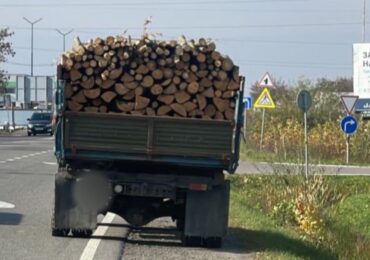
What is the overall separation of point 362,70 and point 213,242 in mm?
46514

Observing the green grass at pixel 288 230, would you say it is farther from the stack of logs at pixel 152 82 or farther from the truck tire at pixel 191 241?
the stack of logs at pixel 152 82

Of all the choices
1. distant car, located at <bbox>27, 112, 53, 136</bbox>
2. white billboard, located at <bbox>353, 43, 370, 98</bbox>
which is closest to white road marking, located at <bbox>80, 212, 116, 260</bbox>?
white billboard, located at <bbox>353, 43, 370, 98</bbox>

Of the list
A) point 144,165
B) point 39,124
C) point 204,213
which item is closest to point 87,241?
point 144,165

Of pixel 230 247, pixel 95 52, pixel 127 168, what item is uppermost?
pixel 95 52

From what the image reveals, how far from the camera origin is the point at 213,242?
1312cm

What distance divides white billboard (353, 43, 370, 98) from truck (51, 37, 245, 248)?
45398mm

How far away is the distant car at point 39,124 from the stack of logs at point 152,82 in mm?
56780

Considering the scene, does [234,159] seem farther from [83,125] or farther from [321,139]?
[321,139]

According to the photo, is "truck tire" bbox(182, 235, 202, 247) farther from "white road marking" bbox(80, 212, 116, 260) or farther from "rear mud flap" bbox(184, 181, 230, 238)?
"white road marking" bbox(80, 212, 116, 260)

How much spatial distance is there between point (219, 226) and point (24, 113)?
93.9 metres

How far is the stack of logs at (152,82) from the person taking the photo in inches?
508

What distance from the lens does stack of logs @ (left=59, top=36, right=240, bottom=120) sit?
12.9m

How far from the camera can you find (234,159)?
12688mm

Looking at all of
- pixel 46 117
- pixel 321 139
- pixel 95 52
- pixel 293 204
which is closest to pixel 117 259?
pixel 95 52
